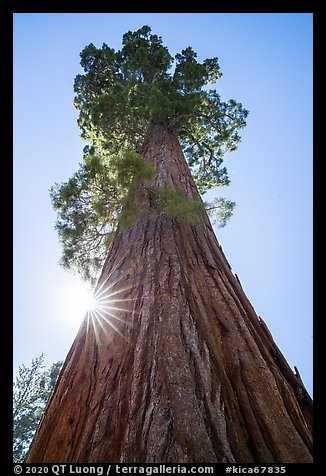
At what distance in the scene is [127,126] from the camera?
26.1 ft

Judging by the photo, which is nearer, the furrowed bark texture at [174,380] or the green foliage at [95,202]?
the furrowed bark texture at [174,380]

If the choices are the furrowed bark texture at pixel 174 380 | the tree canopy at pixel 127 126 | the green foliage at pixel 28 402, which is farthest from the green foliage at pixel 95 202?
the green foliage at pixel 28 402

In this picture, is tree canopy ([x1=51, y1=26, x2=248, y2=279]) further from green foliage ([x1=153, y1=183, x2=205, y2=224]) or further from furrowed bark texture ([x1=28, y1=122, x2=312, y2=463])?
furrowed bark texture ([x1=28, y1=122, x2=312, y2=463])

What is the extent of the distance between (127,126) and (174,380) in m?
7.16

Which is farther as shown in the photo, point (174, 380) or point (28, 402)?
point (28, 402)

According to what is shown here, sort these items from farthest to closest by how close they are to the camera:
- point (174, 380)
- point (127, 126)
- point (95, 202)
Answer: point (127, 126), point (95, 202), point (174, 380)

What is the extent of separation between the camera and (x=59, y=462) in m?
1.92

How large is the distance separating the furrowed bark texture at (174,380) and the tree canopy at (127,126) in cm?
179

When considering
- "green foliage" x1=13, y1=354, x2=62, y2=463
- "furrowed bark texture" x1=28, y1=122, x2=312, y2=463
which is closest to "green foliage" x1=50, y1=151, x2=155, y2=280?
"furrowed bark texture" x1=28, y1=122, x2=312, y2=463

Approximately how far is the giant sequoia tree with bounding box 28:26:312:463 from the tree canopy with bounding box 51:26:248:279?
0.17ft

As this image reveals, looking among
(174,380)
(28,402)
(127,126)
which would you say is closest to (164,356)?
(174,380)

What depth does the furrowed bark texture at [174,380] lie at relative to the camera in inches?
68.6

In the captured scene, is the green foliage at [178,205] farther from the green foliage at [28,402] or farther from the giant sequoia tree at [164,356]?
the green foliage at [28,402]

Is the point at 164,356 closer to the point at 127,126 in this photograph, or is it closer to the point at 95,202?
the point at 95,202
